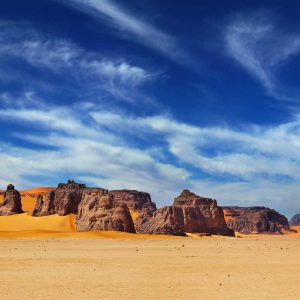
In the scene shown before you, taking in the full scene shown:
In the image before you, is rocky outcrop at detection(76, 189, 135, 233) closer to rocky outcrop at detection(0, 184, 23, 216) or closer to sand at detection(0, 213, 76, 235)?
sand at detection(0, 213, 76, 235)

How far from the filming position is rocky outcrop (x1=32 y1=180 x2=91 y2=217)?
67375 mm

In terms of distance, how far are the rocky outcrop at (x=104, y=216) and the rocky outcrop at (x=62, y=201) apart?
13.1 m

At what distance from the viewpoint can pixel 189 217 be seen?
8038 centimetres

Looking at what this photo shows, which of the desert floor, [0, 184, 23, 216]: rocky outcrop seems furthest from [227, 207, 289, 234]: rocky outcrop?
the desert floor

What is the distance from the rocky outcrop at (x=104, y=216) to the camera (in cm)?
5128

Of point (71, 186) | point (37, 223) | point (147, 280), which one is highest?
point (71, 186)

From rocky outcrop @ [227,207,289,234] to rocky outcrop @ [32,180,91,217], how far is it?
240 ft

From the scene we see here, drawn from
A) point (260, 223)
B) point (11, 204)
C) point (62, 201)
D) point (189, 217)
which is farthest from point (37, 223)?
point (260, 223)

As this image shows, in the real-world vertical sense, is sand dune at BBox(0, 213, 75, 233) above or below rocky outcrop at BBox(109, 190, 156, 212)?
below

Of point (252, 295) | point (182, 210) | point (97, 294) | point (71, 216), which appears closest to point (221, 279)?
point (252, 295)

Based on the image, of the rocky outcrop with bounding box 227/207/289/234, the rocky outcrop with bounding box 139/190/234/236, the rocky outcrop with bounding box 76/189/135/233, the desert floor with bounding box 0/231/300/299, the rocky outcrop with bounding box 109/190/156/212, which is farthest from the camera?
the rocky outcrop with bounding box 227/207/289/234

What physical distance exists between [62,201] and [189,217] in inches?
956

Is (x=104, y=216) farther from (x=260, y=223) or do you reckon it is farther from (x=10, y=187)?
(x=260, y=223)

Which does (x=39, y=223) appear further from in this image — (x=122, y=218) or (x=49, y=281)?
(x=49, y=281)
